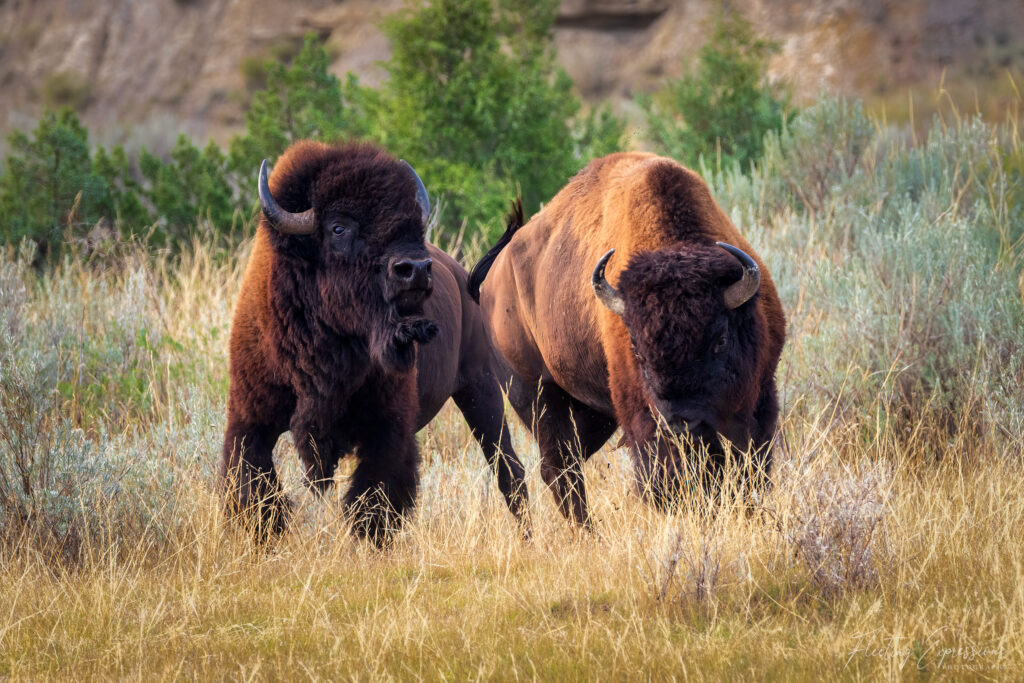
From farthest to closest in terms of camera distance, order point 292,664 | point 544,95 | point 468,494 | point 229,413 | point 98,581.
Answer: point 544,95, point 468,494, point 229,413, point 98,581, point 292,664

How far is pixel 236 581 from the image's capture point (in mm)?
4699

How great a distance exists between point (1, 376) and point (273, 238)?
1.61 m

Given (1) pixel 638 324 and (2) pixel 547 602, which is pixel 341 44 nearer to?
(1) pixel 638 324

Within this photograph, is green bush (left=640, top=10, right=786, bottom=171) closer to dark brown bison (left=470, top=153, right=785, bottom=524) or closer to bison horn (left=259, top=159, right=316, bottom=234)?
dark brown bison (left=470, top=153, right=785, bottom=524)

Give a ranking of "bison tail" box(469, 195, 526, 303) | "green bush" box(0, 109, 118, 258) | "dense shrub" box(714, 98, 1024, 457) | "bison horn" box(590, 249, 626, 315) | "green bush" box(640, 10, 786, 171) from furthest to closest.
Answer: "green bush" box(640, 10, 786, 171)
"green bush" box(0, 109, 118, 258)
"dense shrub" box(714, 98, 1024, 457)
"bison tail" box(469, 195, 526, 303)
"bison horn" box(590, 249, 626, 315)

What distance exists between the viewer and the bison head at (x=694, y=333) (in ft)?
15.6

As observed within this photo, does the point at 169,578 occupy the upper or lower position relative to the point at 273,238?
lower

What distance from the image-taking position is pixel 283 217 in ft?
17.4

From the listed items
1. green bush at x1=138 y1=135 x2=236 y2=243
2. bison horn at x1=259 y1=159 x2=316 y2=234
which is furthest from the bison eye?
green bush at x1=138 y1=135 x2=236 y2=243

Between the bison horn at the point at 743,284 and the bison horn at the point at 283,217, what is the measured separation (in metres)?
1.99

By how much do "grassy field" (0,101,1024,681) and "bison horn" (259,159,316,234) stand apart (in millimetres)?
1385

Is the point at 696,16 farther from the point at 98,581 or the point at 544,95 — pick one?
the point at 98,581

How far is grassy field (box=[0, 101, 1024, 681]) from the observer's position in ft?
11.9

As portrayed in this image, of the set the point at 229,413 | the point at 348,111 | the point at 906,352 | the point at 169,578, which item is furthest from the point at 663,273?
the point at 348,111
